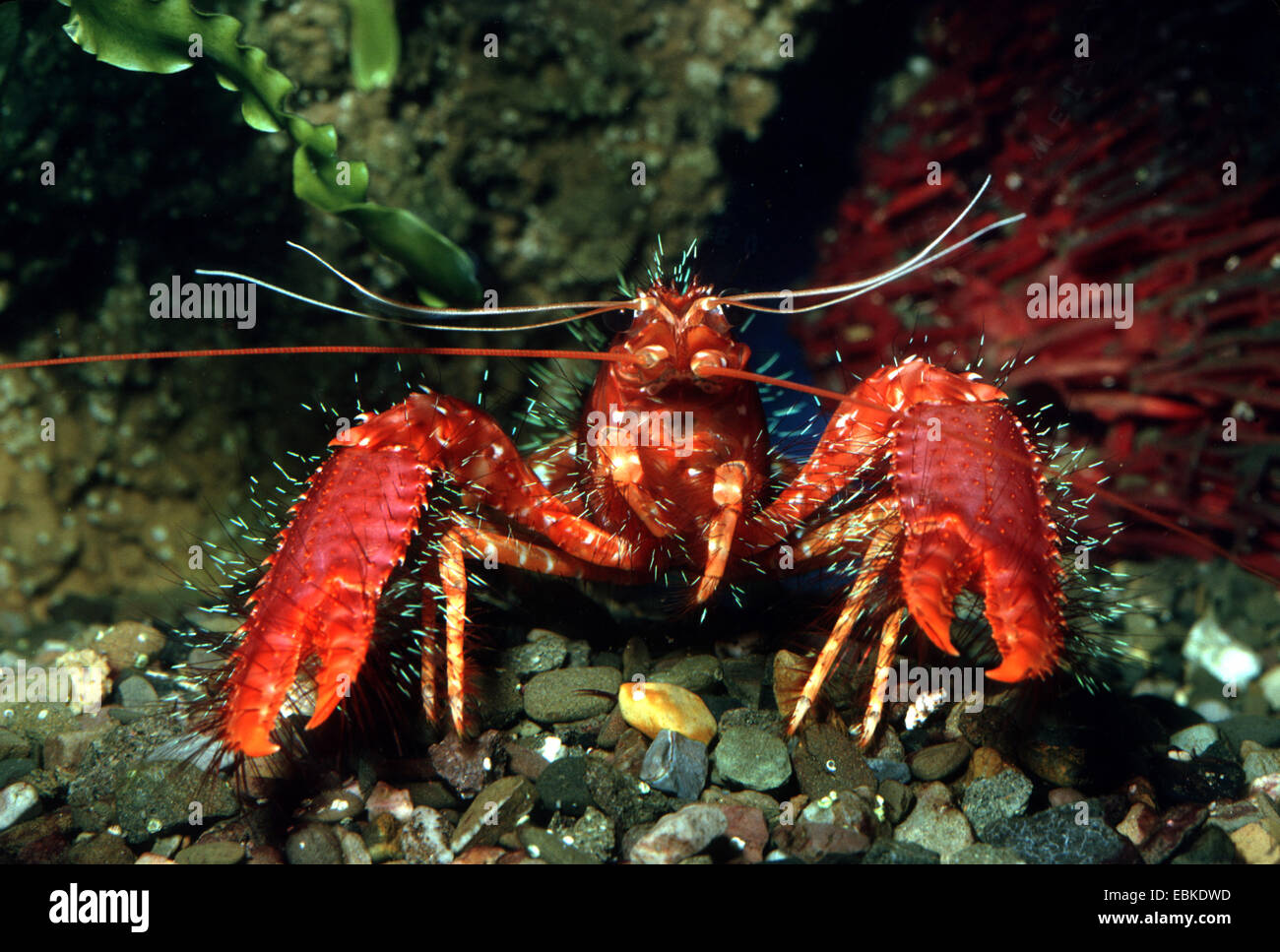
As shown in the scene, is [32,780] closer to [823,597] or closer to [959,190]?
[823,597]

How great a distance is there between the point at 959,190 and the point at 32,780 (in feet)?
17.8

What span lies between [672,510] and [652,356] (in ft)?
2.03

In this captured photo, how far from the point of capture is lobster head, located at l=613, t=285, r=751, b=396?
9.00ft

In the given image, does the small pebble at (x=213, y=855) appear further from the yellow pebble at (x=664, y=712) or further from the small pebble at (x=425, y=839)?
the yellow pebble at (x=664, y=712)

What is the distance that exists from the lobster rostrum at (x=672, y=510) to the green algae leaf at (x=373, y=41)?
1.48 m

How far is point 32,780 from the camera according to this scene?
2549 mm

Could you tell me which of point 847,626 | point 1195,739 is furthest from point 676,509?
point 1195,739

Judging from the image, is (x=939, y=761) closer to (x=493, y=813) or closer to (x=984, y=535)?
(x=984, y=535)

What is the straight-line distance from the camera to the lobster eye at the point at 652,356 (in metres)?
2.73

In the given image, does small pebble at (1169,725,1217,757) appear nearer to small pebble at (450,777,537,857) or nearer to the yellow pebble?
the yellow pebble

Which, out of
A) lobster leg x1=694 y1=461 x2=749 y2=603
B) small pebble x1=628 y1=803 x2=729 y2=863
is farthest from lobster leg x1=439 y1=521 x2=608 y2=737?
small pebble x1=628 y1=803 x2=729 y2=863

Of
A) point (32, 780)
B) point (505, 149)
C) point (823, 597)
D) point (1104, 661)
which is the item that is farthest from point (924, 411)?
point (32, 780)
